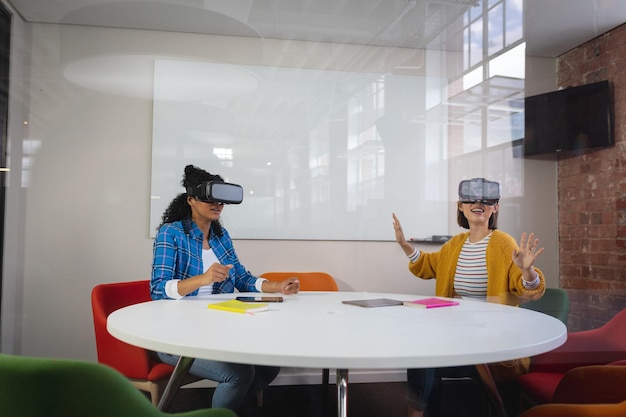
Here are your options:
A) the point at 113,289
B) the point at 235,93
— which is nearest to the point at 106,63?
the point at 235,93

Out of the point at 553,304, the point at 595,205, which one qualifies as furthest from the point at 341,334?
the point at 595,205

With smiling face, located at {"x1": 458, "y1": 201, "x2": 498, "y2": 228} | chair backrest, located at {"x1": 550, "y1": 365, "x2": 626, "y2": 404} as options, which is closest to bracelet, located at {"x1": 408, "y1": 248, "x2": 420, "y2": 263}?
smiling face, located at {"x1": 458, "y1": 201, "x2": 498, "y2": 228}

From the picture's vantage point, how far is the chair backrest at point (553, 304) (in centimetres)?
264

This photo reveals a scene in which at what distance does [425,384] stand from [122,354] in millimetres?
1436

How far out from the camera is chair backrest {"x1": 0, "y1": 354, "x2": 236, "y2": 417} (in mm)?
984

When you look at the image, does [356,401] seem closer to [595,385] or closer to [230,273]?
[230,273]

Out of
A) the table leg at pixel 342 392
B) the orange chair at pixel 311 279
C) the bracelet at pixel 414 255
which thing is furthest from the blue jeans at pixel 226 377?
the bracelet at pixel 414 255

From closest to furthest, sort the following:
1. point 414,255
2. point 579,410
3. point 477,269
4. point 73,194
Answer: point 579,410 → point 477,269 → point 414,255 → point 73,194

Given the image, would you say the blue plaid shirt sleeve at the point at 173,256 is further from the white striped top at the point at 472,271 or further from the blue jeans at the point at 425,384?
the white striped top at the point at 472,271

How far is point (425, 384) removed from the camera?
7.97 feet

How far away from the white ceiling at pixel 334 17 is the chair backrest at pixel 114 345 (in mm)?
2105

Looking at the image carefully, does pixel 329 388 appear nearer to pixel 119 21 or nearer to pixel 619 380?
pixel 619 380

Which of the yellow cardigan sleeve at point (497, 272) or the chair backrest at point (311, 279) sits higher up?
the yellow cardigan sleeve at point (497, 272)

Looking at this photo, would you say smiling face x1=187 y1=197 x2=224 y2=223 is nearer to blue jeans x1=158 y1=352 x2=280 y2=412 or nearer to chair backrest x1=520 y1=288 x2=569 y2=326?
blue jeans x1=158 y1=352 x2=280 y2=412
